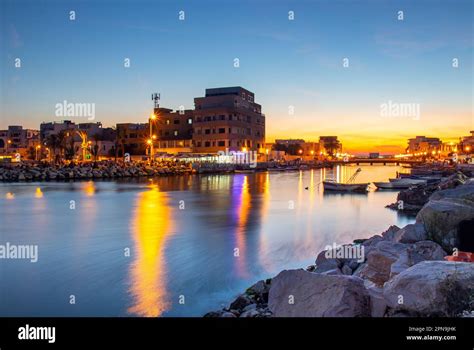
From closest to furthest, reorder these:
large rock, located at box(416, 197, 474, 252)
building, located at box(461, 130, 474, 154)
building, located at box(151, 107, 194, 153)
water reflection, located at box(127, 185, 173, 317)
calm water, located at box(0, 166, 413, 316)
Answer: water reflection, located at box(127, 185, 173, 317)
calm water, located at box(0, 166, 413, 316)
large rock, located at box(416, 197, 474, 252)
building, located at box(151, 107, 194, 153)
building, located at box(461, 130, 474, 154)

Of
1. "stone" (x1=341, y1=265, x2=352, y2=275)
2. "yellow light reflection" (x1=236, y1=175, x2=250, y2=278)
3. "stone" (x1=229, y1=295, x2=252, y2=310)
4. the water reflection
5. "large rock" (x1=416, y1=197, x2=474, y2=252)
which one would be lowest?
"yellow light reflection" (x1=236, y1=175, x2=250, y2=278)

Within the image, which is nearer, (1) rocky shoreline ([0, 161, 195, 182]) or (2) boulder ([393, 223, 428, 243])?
(2) boulder ([393, 223, 428, 243])

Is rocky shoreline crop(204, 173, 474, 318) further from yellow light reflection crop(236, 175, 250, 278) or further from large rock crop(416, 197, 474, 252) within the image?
yellow light reflection crop(236, 175, 250, 278)

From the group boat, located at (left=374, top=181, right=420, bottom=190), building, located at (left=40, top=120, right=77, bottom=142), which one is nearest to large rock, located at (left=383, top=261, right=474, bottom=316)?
boat, located at (left=374, top=181, right=420, bottom=190)

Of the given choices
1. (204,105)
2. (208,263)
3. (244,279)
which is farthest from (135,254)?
(204,105)

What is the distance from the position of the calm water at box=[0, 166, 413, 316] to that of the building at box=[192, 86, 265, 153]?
60409 mm

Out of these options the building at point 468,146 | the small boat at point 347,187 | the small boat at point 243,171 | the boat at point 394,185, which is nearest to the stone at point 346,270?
the small boat at point 347,187

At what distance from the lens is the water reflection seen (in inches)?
425

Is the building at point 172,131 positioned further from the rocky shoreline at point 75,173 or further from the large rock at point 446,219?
the large rock at point 446,219

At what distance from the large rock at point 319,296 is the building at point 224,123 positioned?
89.7 metres

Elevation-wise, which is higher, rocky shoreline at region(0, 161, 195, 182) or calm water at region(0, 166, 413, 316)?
rocky shoreline at region(0, 161, 195, 182)

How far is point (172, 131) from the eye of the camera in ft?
358
